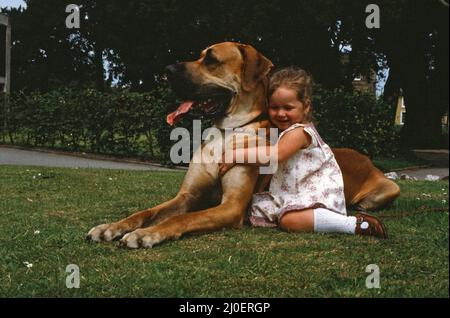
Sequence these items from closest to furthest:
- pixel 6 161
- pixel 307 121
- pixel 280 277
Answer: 1. pixel 280 277
2. pixel 307 121
3. pixel 6 161

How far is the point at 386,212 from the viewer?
5438 millimetres

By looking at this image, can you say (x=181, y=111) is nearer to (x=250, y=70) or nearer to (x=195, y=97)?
(x=195, y=97)

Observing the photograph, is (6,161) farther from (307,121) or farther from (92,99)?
(307,121)

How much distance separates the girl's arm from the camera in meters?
4.29

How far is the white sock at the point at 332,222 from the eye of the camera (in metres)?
4.15

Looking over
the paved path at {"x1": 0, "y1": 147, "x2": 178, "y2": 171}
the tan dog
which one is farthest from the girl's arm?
the paved path at {"x1": 0, "y1": 147, "x2": 178, "y2": 171}

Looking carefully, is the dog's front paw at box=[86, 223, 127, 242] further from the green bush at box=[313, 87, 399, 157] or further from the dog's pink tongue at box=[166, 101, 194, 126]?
the green bush at box=[313, 87, 399, 157]

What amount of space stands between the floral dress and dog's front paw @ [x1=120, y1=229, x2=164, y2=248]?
100 centimetres

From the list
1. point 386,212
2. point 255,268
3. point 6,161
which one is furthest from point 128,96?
point 255,268

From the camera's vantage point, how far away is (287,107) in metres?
4.49

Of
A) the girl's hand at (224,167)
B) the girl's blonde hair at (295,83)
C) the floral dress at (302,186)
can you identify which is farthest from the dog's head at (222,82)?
the floral dress at (302,186)

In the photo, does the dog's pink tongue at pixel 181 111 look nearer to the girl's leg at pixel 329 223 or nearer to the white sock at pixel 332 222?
the girl's leg at pixel 329 223
